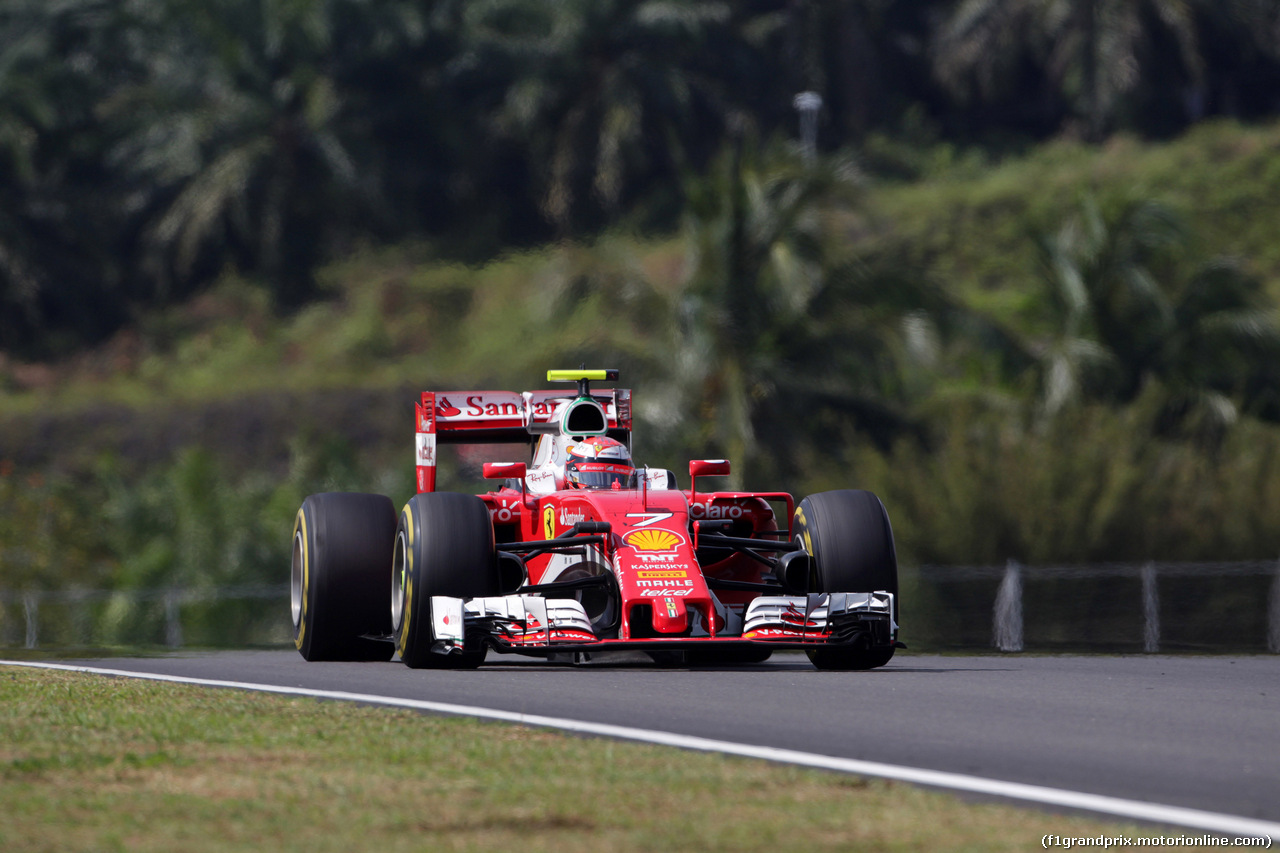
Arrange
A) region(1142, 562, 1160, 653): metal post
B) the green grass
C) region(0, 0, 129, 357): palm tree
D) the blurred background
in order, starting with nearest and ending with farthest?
the green grass
region(1142, 562, 1160, 653): metal post
the blurred background
region(0, 0, 129, 357): palm tree

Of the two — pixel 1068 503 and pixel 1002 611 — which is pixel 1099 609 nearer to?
pixel 1068 503

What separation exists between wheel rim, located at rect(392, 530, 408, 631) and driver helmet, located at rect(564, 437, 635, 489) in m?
1.46

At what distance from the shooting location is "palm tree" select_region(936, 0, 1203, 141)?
52.4 meters

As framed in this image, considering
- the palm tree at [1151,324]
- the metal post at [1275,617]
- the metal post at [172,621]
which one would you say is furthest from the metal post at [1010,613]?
the palm tree at [1151,324]

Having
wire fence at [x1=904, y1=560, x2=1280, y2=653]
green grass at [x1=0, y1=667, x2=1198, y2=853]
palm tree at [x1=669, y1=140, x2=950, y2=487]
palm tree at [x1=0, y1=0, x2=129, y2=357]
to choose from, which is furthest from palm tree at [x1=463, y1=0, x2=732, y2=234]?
green grass at [x1=0, y1=667, x2=1198, y2=853]

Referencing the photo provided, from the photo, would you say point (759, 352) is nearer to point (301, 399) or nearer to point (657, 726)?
point (301, 399)

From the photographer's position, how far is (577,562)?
13.3 m

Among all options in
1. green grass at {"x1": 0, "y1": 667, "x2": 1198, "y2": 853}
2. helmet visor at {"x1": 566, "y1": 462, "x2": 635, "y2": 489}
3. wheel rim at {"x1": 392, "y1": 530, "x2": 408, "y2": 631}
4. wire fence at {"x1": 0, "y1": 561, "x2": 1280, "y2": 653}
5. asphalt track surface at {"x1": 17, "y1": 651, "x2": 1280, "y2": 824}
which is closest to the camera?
green grass at {"x1": 0, "y1": 667, "x2": 1198, "y2": 853}

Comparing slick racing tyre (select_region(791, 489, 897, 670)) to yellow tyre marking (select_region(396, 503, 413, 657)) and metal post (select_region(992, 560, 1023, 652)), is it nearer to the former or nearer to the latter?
yellow tyre marking (select_region(396, 503, 413, 657))

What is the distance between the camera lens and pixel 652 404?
32.1 m

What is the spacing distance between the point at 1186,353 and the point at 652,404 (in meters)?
10.5

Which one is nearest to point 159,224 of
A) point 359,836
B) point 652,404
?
point 652,404

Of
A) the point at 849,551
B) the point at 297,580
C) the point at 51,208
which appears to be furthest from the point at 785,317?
the point at 51,208

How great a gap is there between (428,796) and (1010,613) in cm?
1429
